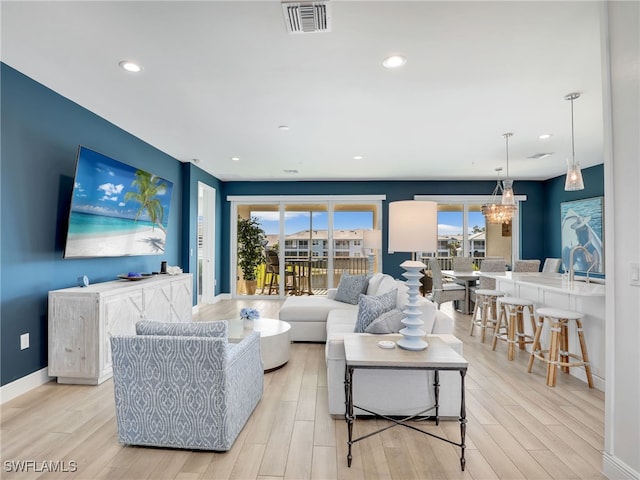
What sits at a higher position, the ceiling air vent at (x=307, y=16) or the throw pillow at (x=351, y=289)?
the ceiling air vent at (x=307, y=16)

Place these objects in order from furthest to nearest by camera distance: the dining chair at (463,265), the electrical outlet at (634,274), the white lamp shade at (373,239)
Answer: the dining chair at (463,265) → the white lamp shade at (373,239) → the electrical outlet at (634,274)

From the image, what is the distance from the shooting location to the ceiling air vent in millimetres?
2002

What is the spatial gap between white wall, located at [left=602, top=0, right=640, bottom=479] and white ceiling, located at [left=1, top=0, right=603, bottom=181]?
0.46 metres

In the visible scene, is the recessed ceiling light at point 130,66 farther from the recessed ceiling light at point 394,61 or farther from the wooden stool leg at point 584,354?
the wooden stool leg at point 584,354

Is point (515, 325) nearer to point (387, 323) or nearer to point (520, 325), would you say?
point (520, 325)

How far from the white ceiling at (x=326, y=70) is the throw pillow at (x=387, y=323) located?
1991 mm

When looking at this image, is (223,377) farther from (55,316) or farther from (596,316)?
(596,316)

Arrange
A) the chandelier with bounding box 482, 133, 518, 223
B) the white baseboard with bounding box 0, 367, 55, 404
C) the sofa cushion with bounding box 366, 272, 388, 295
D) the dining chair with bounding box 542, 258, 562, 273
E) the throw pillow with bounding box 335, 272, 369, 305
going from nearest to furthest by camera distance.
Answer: the white baseboard with bounding box 0, 367, 55, 404 → the sofa cushion with bounding box 366, 272, 388, 295 → the throw pillow with bounding box 335, 272, 369, 305 → the chandelier with bounding box 482, 133, 518, 223 → the dining chair with bounding box 542, 258, 562, 273

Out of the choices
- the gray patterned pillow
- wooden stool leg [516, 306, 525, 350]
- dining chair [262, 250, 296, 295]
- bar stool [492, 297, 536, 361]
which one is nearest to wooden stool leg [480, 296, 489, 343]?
bar stool [492, 297, 536, 361]

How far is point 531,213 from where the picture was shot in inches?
296

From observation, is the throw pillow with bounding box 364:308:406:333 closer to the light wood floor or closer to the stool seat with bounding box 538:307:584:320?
the light wood floor

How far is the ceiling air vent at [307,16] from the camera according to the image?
200 centimetres

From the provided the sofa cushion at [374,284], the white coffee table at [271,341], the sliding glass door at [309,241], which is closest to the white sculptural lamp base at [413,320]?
the white coffee table at [271,341]

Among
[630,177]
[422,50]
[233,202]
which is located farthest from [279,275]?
[630,177]
